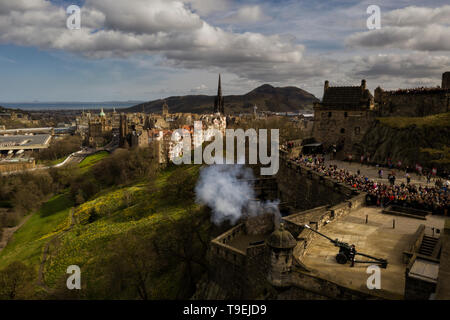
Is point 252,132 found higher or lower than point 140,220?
higher

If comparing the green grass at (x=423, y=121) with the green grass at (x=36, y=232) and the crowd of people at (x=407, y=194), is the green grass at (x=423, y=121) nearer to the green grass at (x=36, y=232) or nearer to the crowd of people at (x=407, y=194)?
the crowd of people at (x=407, y=194)

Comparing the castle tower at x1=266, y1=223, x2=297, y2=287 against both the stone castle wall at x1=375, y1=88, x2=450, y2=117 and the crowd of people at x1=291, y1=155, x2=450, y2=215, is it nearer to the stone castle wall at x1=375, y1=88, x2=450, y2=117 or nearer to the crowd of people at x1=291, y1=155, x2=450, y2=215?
the crowd of people at x1=291, y1=155, x2=450, y2=215

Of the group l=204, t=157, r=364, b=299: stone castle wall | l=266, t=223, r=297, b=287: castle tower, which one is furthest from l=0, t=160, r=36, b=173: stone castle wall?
l=266, t=223, r=297, b=287: castle tower

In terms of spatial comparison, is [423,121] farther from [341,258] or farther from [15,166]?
[15,166]

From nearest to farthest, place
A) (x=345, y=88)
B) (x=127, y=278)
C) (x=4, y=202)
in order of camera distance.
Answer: (x=127, y=278)
(x=345, y=88)
(x=4, y=202)

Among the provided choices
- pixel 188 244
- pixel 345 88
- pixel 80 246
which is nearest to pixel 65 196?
pixel 80 246

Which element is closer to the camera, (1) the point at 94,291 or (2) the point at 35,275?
(1) the point at 94,291

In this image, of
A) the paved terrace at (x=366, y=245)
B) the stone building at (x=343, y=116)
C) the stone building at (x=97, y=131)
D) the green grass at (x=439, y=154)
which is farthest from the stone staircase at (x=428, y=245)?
the stone building at (x=97, y=131)

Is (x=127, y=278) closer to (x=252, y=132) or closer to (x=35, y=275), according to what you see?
(x=35, y=275)
